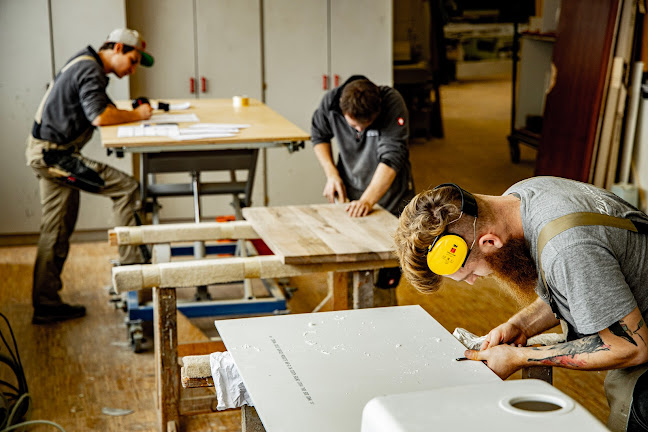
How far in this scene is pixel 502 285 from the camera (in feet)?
6.23

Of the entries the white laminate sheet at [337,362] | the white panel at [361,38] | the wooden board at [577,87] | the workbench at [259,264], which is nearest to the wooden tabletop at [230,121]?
the workbench at [259,264]

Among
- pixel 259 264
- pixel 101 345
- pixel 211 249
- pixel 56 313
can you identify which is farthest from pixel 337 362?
pixel 211 249

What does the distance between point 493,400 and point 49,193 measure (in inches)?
128

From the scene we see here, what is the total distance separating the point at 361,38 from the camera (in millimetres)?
5828

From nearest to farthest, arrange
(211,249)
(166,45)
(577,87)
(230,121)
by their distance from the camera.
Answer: (230,121), (211,249), (166,45), (577,87)

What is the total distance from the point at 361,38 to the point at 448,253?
4364 mm

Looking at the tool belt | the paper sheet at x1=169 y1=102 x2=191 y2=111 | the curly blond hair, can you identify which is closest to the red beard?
the curly blond hair

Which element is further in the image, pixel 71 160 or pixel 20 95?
pixel 20 95

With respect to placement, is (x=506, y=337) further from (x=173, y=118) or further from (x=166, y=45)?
(x=166, y=45)

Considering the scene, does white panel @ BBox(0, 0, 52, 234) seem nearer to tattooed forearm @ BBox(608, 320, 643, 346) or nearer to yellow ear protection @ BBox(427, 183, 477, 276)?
yellow ear protection @ BBox(427, 183, 477, 276)

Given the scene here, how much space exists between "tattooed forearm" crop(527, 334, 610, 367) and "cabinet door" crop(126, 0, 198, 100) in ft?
14.0

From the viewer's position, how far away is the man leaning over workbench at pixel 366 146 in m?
3.25

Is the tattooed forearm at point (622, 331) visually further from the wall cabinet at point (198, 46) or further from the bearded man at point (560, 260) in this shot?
the wall cabinet at point (198, 46)

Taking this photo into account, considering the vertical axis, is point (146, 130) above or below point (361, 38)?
below
